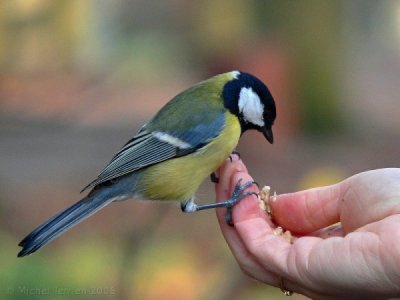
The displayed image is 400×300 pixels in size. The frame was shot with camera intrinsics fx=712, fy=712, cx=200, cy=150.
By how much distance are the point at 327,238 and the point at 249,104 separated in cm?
51

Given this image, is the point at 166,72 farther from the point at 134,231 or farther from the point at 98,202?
the point at 98,202

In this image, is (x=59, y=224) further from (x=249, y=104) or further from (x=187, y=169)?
(x=249, y=104)

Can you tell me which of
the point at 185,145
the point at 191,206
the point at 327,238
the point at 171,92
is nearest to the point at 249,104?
the point at 185,145

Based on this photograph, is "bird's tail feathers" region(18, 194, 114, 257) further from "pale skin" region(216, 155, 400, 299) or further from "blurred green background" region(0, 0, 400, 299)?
"blurred green background" region(0, 0, 400, 299)

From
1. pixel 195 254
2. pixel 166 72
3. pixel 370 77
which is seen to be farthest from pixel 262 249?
pixel 370 77

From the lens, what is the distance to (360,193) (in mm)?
1401

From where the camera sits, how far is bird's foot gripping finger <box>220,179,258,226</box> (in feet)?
5.02

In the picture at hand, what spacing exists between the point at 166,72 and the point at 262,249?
265 centimetres

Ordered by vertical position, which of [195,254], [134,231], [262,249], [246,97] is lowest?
[195,254]

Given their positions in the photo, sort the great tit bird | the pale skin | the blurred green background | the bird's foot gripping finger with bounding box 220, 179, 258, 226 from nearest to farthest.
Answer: the pale skin → the bird's foot gripping finger with bounding box 220, 179, 258, 226 → the great tit bird → the blurred green background

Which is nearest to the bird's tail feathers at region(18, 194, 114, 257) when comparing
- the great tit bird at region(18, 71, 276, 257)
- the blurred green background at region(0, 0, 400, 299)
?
the great tit bird at region(18, 71, 276, 257)

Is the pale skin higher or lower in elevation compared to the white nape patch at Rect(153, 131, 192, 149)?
lower

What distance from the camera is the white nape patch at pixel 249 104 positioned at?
5.81ft

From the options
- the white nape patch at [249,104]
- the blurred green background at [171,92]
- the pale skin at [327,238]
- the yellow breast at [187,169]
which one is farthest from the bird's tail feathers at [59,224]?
the blurred green background at [171,92]
